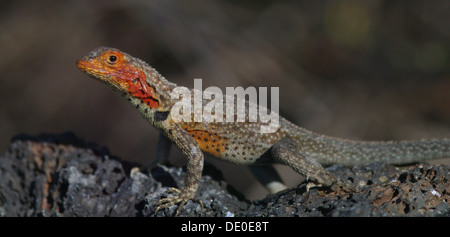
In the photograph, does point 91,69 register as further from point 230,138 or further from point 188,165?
point 230,138

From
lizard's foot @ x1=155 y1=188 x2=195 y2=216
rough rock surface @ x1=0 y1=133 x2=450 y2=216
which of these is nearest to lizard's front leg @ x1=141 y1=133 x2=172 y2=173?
rough rock surface @ x1=0 y1=133 x2=450 y2=216

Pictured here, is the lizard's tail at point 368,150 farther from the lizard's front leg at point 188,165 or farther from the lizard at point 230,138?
the lizard's front leg at point 188,165

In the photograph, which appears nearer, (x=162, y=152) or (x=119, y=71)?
(x=119, y=71)

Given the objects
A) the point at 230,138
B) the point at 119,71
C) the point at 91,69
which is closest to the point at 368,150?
the point at 230,138

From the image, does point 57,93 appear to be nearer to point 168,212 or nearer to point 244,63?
point 244,63

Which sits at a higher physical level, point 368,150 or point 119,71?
point 119,71

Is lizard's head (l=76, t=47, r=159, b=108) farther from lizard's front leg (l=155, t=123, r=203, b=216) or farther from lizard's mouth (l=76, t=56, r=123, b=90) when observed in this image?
lizard's front leg (l=155, t=123, r=203, b=216)

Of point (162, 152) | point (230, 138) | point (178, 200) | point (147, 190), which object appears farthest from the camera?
point (162, 152)
